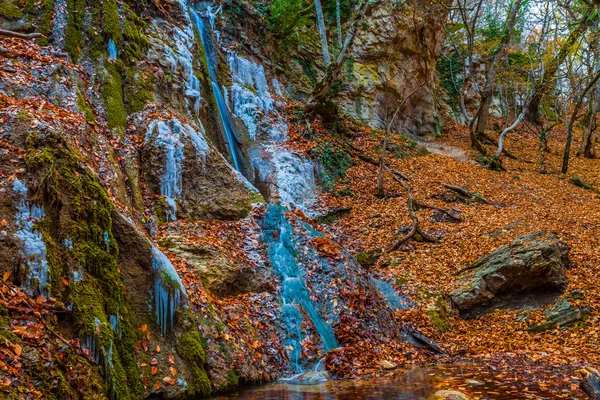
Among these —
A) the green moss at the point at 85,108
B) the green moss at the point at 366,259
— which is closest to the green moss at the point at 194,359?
the green moss at the point at 85,108

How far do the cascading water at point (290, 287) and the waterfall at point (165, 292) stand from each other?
86.3 inches

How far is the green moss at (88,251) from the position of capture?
4285 mm

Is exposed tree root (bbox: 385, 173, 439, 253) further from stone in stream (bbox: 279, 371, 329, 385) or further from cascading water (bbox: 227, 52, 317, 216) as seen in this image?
stone in stream (bbox: 279, 371, 329, 385)

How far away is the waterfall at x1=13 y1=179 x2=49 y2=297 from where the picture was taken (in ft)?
13.4

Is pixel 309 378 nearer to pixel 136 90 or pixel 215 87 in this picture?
pixel 136 90

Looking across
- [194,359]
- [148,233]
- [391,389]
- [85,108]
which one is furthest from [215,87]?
[391,389]

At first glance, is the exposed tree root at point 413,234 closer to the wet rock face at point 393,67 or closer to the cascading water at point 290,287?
the cascading water at point 290,287

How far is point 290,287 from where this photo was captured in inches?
311

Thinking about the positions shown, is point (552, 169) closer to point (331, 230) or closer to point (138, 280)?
point (331, 230)

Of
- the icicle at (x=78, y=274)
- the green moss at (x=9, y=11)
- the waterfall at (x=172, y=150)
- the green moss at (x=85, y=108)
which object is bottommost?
the icicle at (x=78, y=274)

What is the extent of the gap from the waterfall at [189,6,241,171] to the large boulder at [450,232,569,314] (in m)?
7.39

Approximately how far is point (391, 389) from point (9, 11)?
10.3m

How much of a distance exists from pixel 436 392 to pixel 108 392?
12.5 ft

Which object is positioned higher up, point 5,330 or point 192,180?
point 192,180
